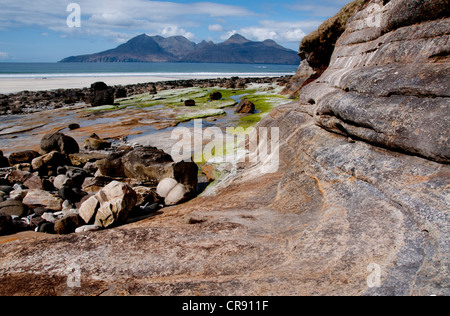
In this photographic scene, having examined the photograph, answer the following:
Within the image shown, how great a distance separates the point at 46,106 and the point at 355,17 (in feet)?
93.8

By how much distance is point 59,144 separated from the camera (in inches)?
511

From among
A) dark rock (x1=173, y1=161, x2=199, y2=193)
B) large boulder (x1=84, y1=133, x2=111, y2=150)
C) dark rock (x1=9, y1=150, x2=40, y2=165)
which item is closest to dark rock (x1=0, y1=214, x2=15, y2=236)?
dark rock (x1=173, y1=161, x2=199, y2=193)

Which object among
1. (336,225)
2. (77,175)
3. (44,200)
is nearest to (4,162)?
(77,175)

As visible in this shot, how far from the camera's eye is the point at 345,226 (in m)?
4.23

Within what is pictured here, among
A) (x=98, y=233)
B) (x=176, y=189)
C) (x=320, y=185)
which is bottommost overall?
(x=176, y=189)

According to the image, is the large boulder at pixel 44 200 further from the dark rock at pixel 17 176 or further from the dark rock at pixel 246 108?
the dark rock at pixel 246 108

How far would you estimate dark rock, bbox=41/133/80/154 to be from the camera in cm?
1284

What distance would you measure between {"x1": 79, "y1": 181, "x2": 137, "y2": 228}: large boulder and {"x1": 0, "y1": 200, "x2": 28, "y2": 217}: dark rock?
1.65 metres

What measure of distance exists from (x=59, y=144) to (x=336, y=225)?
478 inches

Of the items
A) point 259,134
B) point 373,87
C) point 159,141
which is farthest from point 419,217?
point 159,141

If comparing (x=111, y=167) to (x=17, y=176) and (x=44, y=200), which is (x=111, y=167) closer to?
(x=44, y=200)

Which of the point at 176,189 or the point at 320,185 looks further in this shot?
the point at 176,189

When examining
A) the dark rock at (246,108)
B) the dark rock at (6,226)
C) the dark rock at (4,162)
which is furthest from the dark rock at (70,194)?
the dark rock at (246,108)
